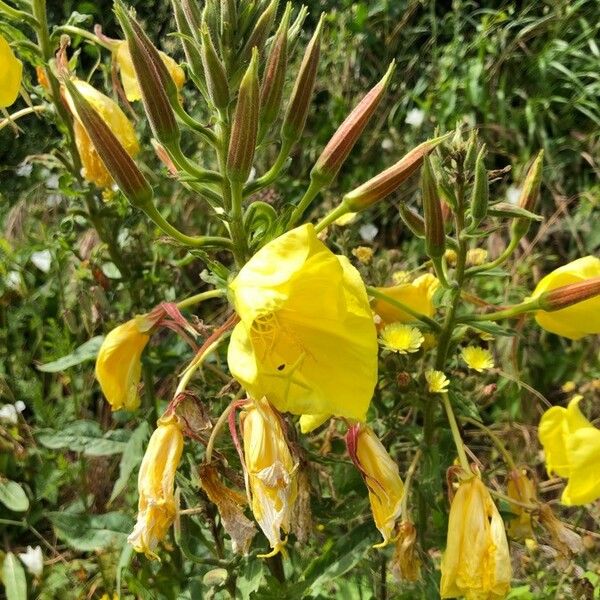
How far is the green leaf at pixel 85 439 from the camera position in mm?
1594

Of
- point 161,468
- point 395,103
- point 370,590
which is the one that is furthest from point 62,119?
point 395,103

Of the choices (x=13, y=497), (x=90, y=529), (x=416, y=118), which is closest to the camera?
(x=90, y=529)

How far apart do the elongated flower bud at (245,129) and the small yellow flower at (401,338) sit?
0.34 meters

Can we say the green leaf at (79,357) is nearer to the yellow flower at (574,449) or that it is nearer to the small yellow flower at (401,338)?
the small yellow flower at (401,338)

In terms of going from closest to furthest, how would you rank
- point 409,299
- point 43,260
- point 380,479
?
point 380,479, point 409,299, point 43,260

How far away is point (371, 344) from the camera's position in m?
0.95

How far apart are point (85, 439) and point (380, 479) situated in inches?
31.1

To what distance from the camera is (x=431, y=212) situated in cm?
112

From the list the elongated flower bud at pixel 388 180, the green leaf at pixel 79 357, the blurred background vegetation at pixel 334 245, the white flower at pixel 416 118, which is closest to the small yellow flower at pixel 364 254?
the blurred background vegetation at pixel 334 245

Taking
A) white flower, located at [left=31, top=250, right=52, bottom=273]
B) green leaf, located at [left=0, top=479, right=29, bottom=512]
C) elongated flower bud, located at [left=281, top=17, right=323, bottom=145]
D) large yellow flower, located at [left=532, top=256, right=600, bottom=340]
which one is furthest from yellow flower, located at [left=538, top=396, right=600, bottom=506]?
white flower, located at [left=31, top=250, right=52, bottom=273]

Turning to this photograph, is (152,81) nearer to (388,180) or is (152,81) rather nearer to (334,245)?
(388,180)

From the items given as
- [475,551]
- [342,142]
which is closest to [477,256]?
[342,142]

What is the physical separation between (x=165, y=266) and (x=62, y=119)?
0.47 metres

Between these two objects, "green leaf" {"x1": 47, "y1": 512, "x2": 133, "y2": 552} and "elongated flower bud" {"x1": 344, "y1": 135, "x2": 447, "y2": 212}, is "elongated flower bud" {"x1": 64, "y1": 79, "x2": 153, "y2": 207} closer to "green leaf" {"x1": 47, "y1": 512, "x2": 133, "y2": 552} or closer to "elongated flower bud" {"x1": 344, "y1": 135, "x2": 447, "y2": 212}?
"elongated flower bud" {"x1": 344, "y1": 135, "x2": 447, "y2": 212}
